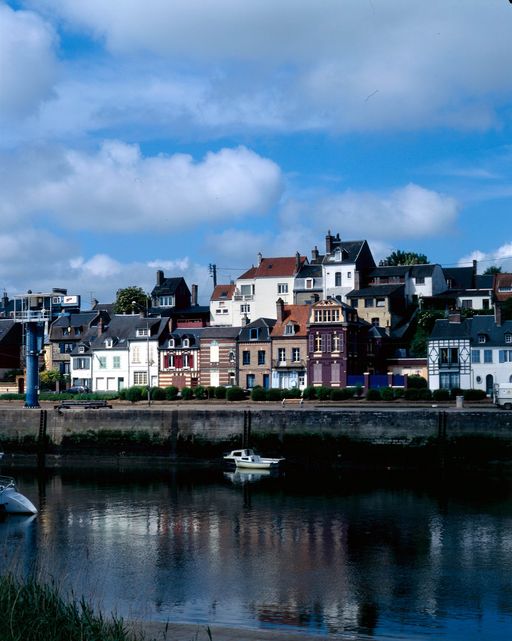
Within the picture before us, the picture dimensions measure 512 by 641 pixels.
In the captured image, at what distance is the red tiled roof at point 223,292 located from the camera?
115 m

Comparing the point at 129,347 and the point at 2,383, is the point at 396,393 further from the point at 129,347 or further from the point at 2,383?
the point at 2,383

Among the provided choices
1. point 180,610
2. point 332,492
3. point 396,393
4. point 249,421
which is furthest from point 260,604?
point 396,393

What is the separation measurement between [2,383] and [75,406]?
87.4 ft

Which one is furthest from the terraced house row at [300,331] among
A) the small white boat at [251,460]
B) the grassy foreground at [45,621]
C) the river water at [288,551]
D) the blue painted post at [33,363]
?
the grassy foreground at [45,621]

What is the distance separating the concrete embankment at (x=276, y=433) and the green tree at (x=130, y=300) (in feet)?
156

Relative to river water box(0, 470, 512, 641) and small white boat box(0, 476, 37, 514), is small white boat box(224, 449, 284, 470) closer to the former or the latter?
river water box(0, 470, 512, 641)

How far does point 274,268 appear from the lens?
113438 millimetres

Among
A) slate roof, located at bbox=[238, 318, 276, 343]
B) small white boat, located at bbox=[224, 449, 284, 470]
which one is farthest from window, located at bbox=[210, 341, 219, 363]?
small white boat, located at bbox=[224, 449, 284, 470]

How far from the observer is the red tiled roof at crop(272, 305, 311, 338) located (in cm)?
9269

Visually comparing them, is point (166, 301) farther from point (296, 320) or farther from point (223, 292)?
point (296, 320)

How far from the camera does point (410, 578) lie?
33688mm

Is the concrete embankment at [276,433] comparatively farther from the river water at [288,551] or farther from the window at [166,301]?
the window at [166,301]

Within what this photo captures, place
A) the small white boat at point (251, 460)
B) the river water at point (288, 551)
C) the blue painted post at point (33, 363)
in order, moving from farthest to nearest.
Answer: the blue painted post at point (33, 363), the small white boat at point (251, 460), the river water at point (288, 551)

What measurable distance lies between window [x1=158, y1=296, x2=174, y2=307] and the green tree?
1.88 meters
